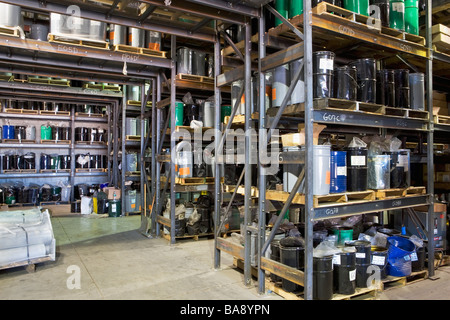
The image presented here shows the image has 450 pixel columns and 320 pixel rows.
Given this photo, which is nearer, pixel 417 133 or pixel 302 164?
pixel 302 164

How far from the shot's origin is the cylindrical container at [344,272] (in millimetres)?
3736

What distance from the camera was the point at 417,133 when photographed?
6.18 metres

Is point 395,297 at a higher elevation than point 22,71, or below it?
below

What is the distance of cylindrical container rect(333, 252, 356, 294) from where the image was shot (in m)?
3.74

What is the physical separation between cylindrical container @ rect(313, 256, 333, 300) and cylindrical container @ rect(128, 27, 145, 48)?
557cm

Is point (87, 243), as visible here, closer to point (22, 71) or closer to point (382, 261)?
point (22, 71)

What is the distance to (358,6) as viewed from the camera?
4102mm

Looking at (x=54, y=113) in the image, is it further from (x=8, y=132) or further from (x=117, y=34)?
(x=117, y=34)

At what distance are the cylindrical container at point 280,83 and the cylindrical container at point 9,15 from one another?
497 cm

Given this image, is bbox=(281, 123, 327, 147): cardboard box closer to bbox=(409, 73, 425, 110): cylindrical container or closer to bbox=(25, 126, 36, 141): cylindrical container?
bbox=(409, 73, 425, 110): cylindrical container

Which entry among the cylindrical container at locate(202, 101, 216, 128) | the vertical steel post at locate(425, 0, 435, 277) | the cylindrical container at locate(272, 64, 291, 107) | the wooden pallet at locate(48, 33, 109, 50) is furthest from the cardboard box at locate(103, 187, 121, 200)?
the vertical steel post at locate(425, 0, 435, 277)

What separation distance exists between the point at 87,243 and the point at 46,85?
4.87 m

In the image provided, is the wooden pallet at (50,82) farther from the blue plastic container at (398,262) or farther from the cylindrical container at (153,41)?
the blue plastic container at (398,262)

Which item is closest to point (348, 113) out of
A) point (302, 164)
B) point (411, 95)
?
point (302, 164)
